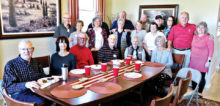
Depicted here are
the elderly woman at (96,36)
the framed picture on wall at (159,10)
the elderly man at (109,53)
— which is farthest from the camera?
the framed picture on wall at (159,10)

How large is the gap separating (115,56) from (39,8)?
1800mm

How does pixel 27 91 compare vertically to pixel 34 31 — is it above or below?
below

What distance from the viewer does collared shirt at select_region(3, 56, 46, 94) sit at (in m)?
1.69

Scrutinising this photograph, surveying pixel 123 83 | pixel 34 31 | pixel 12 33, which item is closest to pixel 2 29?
pixel 12 33

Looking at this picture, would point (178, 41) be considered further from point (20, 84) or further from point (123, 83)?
point (20, 84)

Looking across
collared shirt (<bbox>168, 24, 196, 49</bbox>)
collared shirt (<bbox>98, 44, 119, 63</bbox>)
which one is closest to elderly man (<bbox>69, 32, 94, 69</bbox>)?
collared shirt (<bbox>98, 44, 119, 63</bbox>)

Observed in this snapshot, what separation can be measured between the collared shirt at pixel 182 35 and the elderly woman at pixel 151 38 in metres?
0.24

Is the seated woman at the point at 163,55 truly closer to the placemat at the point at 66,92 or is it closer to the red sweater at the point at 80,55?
the red sweater at the point at 80,55

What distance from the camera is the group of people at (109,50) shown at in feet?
5.83

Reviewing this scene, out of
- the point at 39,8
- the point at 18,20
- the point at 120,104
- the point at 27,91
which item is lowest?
the point at 120,104

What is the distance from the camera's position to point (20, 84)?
1664mm

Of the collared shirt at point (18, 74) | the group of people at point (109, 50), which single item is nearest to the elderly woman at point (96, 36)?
the group of people at point (109, 50)

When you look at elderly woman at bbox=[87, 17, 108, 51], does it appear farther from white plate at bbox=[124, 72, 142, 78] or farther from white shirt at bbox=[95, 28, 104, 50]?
white plate at bbox=[124, 72, 142, 78]

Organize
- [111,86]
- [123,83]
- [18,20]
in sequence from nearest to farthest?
[111,86]
[123,83]
[18,20]
